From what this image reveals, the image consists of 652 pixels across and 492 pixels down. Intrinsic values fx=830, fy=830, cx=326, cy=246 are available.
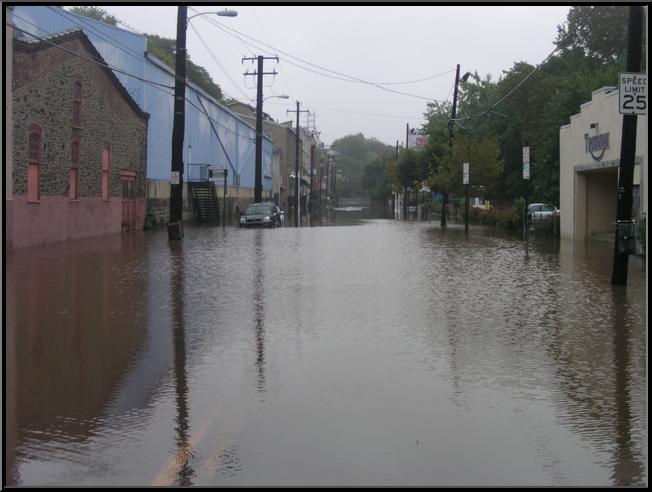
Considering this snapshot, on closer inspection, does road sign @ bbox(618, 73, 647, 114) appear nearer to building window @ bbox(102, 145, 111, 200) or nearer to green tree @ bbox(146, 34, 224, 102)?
building window @ bbox(102, 145, 111, 200)

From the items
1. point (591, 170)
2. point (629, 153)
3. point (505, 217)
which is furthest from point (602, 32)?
point (629, 153)

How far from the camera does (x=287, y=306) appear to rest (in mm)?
12844

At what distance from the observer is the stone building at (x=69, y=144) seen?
24.5 meters

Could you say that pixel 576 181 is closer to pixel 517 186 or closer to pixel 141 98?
pixel 141 98

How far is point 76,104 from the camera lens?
95.2ft

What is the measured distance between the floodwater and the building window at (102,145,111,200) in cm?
1668

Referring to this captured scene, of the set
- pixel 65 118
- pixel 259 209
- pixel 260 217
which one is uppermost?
pixel 65 118

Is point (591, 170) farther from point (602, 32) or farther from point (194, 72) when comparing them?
point (194, 72)

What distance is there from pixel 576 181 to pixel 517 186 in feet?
96.8

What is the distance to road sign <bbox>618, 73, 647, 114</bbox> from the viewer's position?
12.9 meters

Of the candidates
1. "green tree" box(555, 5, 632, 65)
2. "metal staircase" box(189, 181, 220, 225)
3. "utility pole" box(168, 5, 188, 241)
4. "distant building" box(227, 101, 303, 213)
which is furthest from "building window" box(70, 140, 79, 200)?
"distant building" box(227, 101, 303, 213)

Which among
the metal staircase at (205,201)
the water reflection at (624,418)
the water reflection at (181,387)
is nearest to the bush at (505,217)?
the metal staircase at (205,201)

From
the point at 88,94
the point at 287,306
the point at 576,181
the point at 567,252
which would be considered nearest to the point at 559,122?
the point at 576,181

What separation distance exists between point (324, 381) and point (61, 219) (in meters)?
21.9
